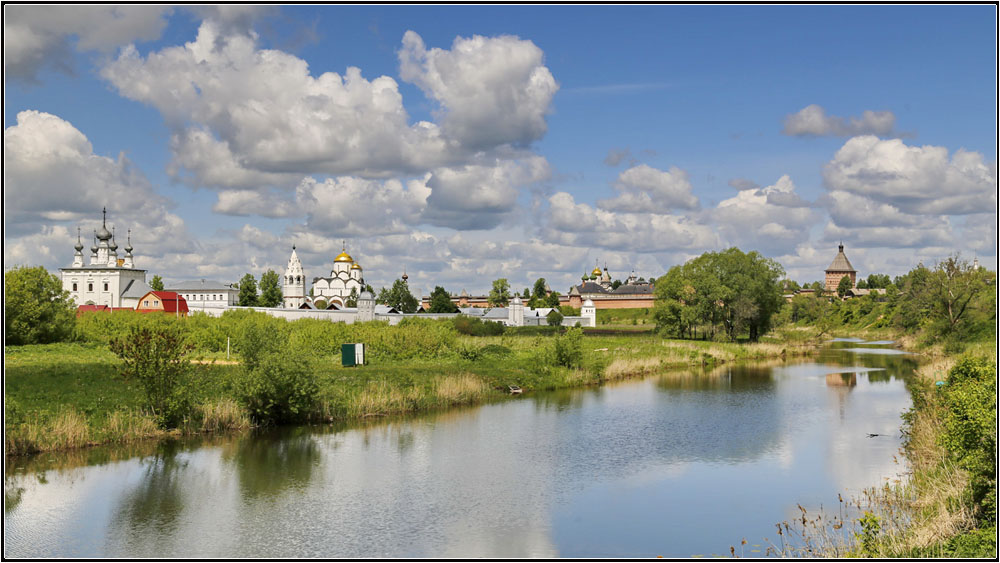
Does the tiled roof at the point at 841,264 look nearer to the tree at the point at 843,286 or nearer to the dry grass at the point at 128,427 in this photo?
the tree at the point at 843,286

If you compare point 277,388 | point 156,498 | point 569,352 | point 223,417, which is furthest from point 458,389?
point 156,498

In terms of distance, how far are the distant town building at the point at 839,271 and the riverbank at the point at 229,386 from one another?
146 m

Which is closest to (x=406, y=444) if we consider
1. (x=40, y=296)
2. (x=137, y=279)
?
(x=40, y=296)

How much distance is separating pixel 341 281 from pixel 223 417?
119936 millimetres

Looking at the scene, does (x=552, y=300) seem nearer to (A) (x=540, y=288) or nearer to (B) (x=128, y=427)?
(A) (x=540, y=288)

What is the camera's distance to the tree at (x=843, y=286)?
169m

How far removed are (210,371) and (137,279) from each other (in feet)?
275

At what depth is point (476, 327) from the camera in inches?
2721

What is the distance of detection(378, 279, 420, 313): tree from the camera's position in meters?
119

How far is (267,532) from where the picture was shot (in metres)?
16.2

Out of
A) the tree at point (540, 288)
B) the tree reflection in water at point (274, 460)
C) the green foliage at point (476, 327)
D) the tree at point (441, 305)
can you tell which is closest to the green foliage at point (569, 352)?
the tree reflection in water at point (274, 460)

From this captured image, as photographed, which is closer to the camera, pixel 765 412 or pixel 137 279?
pixel 765 412

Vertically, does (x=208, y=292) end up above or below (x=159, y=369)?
above

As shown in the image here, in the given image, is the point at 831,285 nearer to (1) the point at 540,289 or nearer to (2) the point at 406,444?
(1) the point at 540,289
